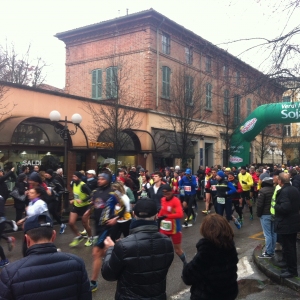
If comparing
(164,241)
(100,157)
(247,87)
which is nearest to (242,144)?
(100,157)

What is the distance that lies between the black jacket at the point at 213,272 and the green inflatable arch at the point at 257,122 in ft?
26.6

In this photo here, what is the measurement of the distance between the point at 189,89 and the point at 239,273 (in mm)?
17962

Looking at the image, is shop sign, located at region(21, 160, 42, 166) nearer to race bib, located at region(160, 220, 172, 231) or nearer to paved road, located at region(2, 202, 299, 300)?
paved road, located at region(2, 202, 299, 300)

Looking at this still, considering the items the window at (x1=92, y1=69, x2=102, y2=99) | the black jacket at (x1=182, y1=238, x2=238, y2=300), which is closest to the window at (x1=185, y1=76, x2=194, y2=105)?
the window at (x1=92, y1=69, x2=102, y2=99)

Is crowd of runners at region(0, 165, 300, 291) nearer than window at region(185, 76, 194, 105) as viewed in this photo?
Yes

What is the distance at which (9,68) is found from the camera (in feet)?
88.1

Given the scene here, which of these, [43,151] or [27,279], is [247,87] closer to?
[27,279]

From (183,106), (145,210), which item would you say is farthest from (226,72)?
(183,106)

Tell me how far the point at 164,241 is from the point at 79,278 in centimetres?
84

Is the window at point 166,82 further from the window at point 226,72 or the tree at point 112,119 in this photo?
the window at point 226,72

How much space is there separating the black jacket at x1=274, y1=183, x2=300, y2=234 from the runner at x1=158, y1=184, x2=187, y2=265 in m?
1.67

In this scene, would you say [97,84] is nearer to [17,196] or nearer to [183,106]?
[183,106]

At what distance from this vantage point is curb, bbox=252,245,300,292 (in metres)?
5.76

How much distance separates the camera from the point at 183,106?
904 inches
